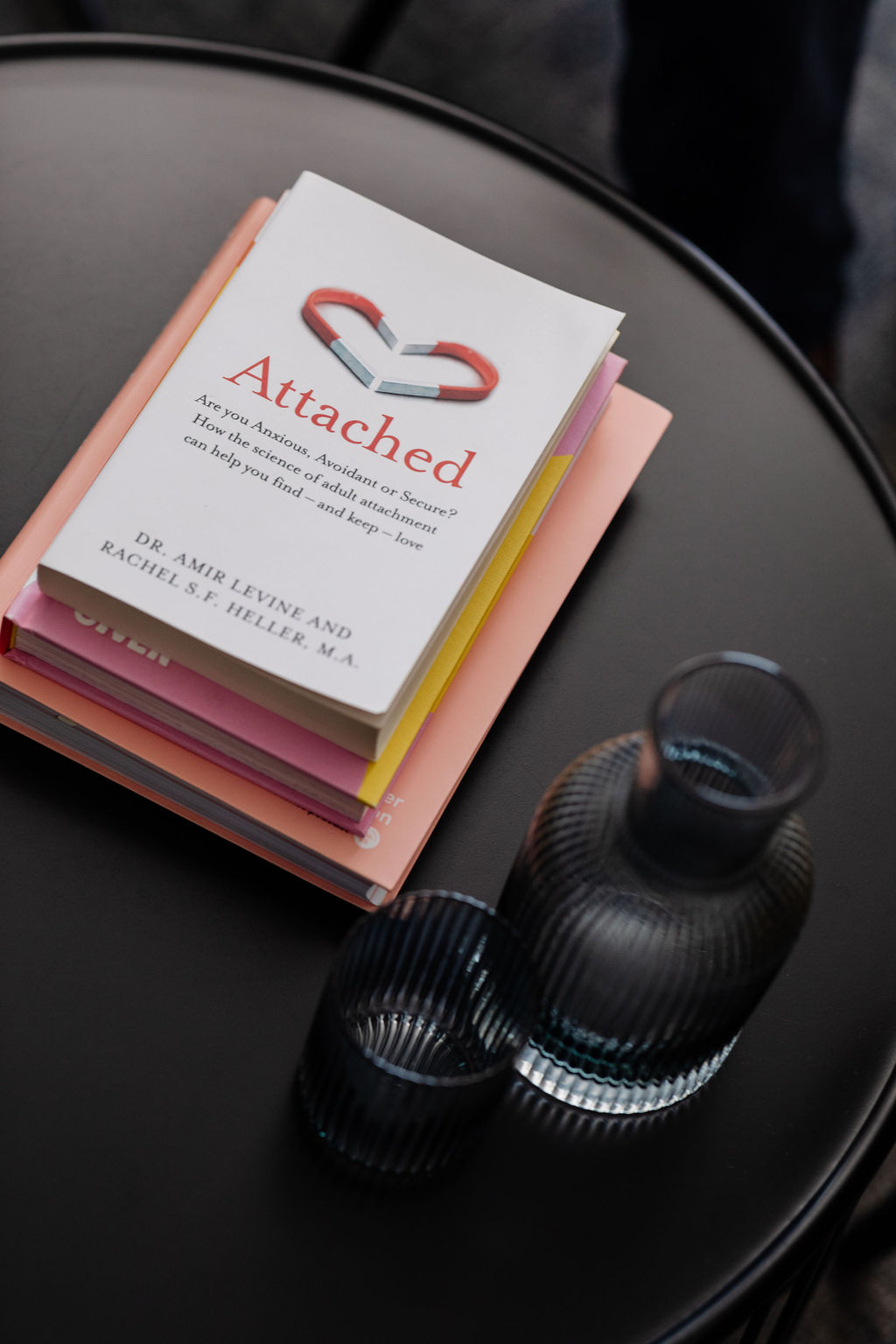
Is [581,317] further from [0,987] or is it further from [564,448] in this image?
[0,987]

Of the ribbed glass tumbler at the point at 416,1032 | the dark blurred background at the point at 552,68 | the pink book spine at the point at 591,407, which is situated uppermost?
the dark blurred background at the point at 552,68

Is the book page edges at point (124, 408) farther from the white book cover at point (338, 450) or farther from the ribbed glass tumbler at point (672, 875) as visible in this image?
the ribbed glass tumbler at point (672, 875)

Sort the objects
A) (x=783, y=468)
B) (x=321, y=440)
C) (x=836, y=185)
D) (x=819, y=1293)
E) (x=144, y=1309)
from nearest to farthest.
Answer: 1. (x=144, y=1309)
2. (x=321, y=440)
3. (x=783, y=468)
4. (x=819, y=1293)
5. (x=836, y=185)

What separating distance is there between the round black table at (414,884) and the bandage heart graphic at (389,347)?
115 millimetres

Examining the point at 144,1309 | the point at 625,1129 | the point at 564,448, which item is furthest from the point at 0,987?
the point at 564,448

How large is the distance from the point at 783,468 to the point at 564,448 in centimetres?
14

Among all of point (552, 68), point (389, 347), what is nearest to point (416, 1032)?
point (389, 347)

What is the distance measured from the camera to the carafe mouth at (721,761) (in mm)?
410

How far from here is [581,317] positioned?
653 millimetres

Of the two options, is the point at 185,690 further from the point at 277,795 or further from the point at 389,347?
the point at 389,347

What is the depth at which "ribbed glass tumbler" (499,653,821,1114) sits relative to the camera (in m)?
0.43

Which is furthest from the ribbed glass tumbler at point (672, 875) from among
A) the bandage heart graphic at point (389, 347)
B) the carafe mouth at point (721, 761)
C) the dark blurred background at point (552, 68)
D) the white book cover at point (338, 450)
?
the dark blurred background at point (552, 68)

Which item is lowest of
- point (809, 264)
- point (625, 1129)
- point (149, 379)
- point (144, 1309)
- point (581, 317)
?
point (144, 1309)

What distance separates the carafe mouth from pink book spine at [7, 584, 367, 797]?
15cm
